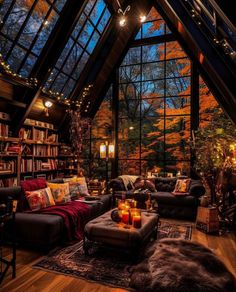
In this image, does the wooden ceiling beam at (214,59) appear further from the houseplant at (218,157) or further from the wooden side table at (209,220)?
the wooden side table at (209,220)

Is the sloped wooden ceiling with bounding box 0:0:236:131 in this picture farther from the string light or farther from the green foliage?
Result: the green foliage

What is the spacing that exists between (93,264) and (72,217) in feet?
2.69

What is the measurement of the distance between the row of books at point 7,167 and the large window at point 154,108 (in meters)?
3.08

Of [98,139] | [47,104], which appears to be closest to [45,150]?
[47,104]

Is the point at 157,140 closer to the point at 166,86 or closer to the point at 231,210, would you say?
the point at 166,86

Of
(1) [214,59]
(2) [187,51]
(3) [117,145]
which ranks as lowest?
(3) [117,145]

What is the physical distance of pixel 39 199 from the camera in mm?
3354

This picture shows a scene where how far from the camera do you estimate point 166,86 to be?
6609 millimetres

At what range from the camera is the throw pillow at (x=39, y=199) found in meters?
3.27

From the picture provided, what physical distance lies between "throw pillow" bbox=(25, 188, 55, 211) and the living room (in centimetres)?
2

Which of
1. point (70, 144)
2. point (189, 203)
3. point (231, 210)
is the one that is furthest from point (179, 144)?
point (70, 144)

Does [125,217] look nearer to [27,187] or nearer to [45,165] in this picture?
[27,187]

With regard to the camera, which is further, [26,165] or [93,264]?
[26,165]

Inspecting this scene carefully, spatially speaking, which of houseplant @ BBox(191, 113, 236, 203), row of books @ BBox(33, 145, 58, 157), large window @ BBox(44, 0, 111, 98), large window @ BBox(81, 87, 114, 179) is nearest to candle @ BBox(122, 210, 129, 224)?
houseplant @ BBox(191, 113, 236, 203)
